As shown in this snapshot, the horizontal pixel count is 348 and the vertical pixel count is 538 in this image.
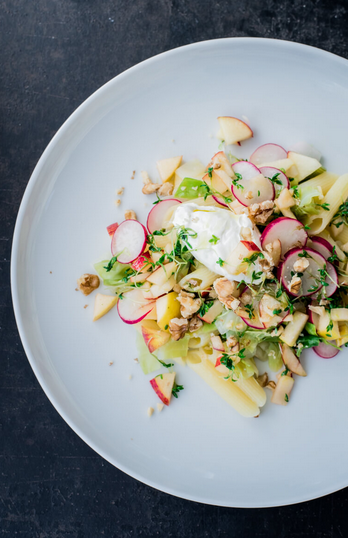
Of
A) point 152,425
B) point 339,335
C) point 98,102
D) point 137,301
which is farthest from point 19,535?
point 98,102

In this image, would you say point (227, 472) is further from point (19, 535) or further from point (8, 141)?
Answer: point (8, 141)

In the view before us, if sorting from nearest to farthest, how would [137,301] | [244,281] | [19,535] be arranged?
1. [244,281]
2. [137,301]
3. [19,535]

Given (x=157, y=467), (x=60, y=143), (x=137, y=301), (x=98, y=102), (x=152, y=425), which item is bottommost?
(x=157, y=467)

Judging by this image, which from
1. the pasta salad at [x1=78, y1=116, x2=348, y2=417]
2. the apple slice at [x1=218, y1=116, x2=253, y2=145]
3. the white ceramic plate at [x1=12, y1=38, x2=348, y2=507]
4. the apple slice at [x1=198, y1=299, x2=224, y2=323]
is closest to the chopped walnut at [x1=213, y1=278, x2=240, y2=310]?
the pasta salad at [x1=78, y1=116, x2=348, y2=417]

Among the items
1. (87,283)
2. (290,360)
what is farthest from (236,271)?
(87,283)

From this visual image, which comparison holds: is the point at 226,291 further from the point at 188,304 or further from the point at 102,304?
the point at 102,304
